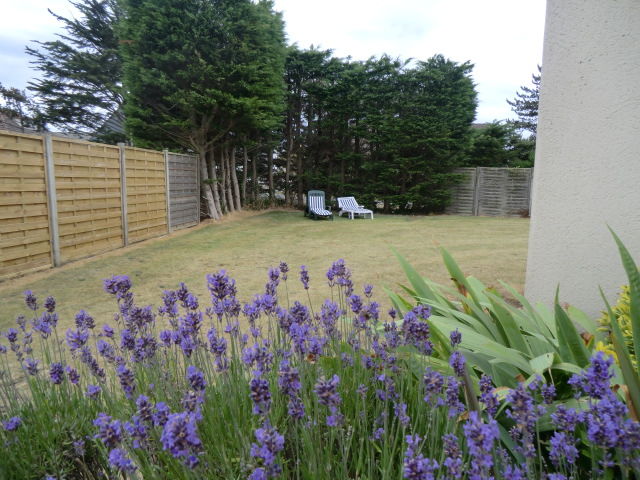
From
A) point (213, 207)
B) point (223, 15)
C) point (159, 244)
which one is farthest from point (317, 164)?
point (159, 244)

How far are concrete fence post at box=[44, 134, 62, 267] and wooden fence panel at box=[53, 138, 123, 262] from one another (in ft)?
0.36

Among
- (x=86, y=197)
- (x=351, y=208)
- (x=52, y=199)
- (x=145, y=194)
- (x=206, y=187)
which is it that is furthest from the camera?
(x=351, y=208)

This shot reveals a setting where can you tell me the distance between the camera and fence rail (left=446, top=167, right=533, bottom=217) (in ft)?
48.9

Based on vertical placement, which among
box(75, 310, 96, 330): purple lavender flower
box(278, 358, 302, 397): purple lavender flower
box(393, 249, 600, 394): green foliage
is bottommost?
box(393, 249, 600, 394): green foliage

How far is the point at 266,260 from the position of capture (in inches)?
265

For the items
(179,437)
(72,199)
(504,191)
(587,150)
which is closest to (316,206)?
(504,191)

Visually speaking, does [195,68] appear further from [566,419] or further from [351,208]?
[566,419]

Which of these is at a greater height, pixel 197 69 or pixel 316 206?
pixel 197 69

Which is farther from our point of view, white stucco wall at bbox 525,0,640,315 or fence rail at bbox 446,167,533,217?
fence rail at bbox 446,167,533,217

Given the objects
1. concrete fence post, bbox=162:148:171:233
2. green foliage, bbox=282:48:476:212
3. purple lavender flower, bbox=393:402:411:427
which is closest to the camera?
purple lavender flower, bbox=393:402:411:427

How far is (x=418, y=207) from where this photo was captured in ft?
51.2

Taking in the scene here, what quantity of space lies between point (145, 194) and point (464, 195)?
1158 centimetres

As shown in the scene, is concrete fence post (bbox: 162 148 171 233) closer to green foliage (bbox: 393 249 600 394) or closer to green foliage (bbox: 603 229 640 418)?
green foliage (bbox: 393 249 600 394)

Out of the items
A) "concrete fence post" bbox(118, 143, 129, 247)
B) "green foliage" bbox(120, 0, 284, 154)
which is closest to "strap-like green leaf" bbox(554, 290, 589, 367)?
"concrete fence post" bbox(118, 143, 129, 247)
